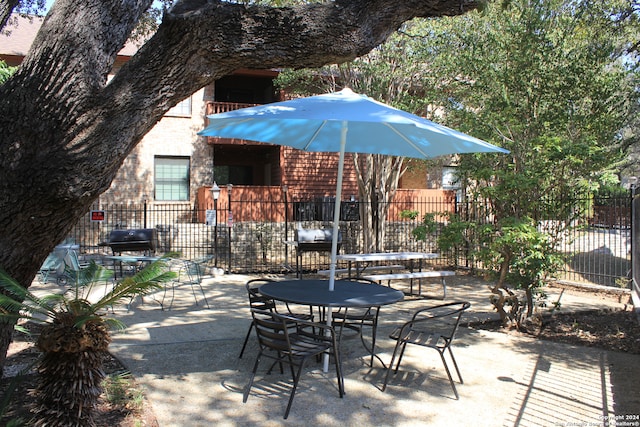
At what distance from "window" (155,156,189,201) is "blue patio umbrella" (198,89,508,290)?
1382cm

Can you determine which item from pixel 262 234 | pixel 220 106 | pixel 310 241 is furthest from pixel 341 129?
pixel 220 106

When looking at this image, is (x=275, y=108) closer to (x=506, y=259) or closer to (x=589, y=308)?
(x=506, y=259)

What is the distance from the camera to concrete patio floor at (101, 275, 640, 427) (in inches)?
168

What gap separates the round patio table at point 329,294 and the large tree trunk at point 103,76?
6.99 ft

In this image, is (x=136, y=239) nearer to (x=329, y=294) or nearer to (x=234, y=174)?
(x=329, y=294)

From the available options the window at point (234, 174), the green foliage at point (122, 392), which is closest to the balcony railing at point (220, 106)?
the window at point (234, 174)

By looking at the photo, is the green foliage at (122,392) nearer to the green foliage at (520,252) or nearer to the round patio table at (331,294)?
the round patio table at (331,294)

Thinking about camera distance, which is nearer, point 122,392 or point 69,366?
point 69,366

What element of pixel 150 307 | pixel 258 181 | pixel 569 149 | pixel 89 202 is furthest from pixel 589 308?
pixel 258 181

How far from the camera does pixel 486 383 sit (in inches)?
201

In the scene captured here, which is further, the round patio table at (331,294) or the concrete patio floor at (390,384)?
the round patio table at (331,294)

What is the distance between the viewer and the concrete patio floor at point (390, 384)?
14.0 feet

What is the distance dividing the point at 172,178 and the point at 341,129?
15132mm

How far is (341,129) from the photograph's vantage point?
5.88m
